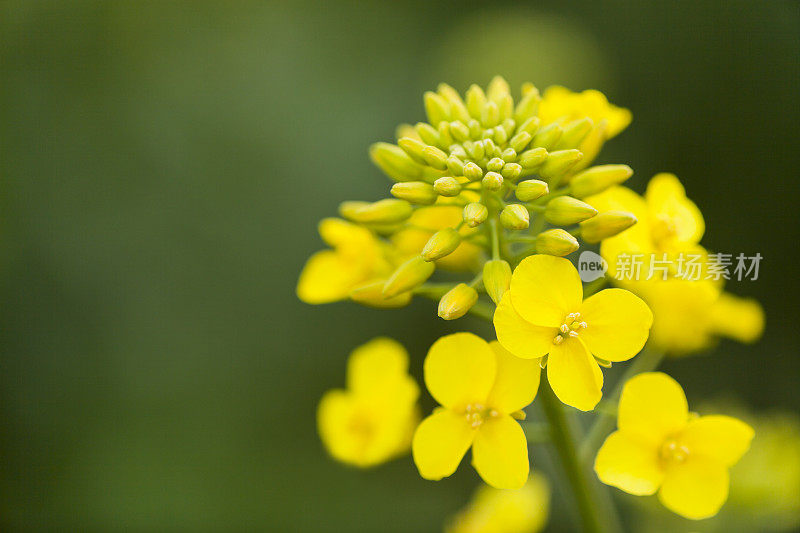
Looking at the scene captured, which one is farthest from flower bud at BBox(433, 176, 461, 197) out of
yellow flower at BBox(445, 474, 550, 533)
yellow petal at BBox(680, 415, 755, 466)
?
yellow flower at BBox(445, 474, 550, 533)

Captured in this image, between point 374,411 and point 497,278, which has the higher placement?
point 497,278

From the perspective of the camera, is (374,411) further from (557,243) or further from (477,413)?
(557,243)

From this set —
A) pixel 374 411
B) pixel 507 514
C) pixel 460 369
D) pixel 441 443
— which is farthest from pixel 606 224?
pixel 507 514

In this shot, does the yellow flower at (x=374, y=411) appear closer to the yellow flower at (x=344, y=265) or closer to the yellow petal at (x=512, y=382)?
the yellow flower at (x=344, y=265)

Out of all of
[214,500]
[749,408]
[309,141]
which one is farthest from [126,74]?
[749,408]

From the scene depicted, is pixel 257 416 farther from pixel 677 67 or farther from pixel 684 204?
pixel 677 67

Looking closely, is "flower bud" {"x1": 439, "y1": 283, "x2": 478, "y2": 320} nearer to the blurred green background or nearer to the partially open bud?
the partially open bud
